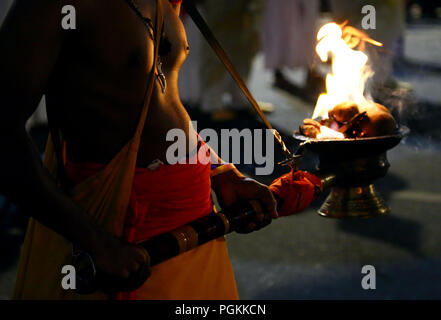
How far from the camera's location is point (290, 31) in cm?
862

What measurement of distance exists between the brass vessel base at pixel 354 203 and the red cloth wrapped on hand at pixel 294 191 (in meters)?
0.24

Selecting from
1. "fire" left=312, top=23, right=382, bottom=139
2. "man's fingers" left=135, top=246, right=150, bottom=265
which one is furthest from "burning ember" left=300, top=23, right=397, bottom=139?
"man's fingers" left=135, top=246, right=150, bottom=265

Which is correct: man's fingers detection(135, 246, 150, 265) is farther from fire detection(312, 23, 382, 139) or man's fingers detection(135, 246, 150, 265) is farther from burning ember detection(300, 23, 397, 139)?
fire detection(312, 23, 382, 139)

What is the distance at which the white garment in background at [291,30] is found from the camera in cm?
854

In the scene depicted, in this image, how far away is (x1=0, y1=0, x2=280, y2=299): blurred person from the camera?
1340 millimetres

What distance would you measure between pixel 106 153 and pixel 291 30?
7335mm

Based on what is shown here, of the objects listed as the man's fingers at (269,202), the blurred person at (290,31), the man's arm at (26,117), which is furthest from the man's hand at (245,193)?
the blurred person at (290,31)

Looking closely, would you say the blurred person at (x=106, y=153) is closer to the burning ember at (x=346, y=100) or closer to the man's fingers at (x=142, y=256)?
the man's fingers at (x=142, y=256)

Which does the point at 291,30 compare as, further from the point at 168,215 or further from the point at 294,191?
the point at 168,215

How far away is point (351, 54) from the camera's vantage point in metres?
2.30

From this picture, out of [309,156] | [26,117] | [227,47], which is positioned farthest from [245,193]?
[227,47]

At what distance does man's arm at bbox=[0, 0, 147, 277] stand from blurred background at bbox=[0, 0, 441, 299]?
4.92 feet

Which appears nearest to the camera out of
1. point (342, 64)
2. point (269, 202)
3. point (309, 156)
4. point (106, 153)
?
point (106, 153)
